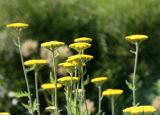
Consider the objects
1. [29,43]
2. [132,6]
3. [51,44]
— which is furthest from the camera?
[132,6]

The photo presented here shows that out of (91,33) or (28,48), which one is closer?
(28,48)

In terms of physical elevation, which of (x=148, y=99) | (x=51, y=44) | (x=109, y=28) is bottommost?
(x=148, y=99)

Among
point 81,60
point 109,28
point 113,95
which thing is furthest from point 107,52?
point 81,60

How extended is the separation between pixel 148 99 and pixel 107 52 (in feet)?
2.74

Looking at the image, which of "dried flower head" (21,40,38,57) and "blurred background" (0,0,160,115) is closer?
"dried flower head" (21,40,38,57)

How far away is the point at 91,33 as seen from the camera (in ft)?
21.7

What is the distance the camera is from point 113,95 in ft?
11.4

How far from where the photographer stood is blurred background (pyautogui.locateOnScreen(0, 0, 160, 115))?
6391 millimetres

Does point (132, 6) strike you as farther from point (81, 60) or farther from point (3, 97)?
point (81, 60)

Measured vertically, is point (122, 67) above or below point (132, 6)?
below

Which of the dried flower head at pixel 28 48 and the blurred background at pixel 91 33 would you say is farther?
the blurred background at pixel 91 33

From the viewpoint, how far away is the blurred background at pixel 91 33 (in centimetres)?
639

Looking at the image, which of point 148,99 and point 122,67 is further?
point 122,67

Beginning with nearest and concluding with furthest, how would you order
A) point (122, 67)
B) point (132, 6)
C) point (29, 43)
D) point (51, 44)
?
point (51, 44) → point (29, 43) → point (122, 67) → point (132, 6)
